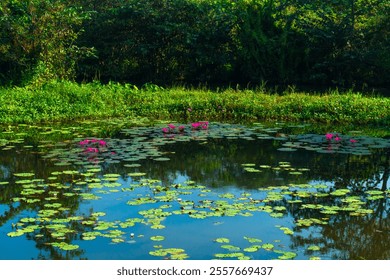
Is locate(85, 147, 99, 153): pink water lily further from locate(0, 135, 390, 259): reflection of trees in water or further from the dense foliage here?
the dense foliage

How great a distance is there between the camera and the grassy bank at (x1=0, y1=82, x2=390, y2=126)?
45.4 ft

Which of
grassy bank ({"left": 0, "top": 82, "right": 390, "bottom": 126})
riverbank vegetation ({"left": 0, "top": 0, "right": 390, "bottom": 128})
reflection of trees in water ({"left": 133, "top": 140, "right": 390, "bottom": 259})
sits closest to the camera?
reflection of trees in water ({"left": 133, "top": 140, "right": 390, "bottom": 259})

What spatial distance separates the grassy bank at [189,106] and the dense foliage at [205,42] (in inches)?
73.3

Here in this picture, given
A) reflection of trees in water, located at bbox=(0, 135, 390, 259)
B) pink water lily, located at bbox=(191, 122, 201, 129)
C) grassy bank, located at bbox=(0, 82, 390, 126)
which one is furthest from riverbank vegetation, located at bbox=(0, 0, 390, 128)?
reflection of trees in water, located at bbox=(0, 135, 390, 259)

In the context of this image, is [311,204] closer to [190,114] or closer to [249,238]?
[249,238]

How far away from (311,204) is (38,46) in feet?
36.3

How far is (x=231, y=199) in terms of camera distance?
7.29 m

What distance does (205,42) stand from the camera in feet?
64.0

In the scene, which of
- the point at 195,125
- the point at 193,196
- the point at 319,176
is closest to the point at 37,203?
the point at 193,196

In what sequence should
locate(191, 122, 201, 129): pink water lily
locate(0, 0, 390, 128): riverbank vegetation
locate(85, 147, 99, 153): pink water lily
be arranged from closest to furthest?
locate(85, 147, 99, 153): pink water lily → locate(191, 122, 201, 129): pink water lily → locate(0, 0, 390, 128): riverbank vegetation

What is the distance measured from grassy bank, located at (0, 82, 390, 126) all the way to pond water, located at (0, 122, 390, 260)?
2.31m

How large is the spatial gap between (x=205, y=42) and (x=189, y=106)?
17.0 feet

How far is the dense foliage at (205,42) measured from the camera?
16.6 m

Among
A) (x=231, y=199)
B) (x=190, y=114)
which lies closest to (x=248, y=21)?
(x=190, y=114)
